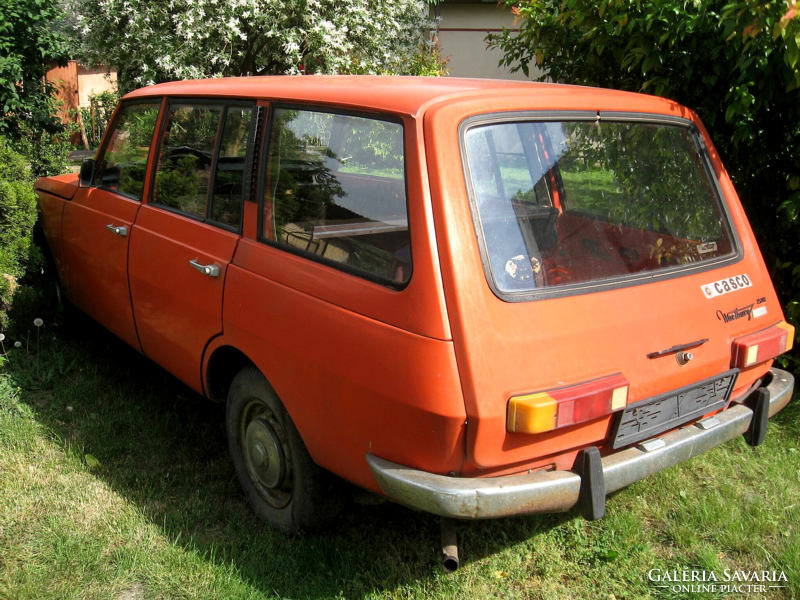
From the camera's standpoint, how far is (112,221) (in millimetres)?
4066

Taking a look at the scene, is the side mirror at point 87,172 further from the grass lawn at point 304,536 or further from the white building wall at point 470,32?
the white building wall at point 470,32

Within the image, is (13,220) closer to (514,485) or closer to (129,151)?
(129,151)

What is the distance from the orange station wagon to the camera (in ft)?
7.39

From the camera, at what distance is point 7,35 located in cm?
580

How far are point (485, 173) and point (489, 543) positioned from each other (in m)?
1.68

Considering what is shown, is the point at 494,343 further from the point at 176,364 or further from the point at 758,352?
the point at 176,364

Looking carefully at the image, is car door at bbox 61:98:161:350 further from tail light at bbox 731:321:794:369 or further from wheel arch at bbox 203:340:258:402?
tail light at bbox 731:321:794:369

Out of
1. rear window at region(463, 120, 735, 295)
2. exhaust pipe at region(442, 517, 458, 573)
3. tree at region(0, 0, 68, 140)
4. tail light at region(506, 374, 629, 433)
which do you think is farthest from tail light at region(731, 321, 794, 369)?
tree at region(0, 0, 68, 140)

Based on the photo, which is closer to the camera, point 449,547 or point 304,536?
point 449,547

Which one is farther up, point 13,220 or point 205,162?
point 205,162

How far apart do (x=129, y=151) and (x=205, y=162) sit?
3.35ft

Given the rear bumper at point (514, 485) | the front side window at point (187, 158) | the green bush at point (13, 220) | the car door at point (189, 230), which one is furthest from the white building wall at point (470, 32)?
the rear bumper at point (514, 485)

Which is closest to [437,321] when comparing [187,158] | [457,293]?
[457,293]

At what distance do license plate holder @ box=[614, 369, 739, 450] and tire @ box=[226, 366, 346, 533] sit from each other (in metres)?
1.20
